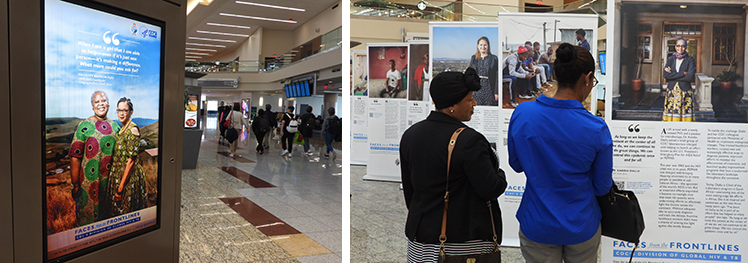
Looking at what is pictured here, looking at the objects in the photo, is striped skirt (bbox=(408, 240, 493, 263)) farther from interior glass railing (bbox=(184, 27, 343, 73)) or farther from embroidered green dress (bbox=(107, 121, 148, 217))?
interior glass railing (bbox=(184, 27, 343, 73))

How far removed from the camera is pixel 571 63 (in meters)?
1.97

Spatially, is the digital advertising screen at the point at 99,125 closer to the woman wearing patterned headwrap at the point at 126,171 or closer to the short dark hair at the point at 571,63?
the woman wearing patterned headwrap at the point at 126,171

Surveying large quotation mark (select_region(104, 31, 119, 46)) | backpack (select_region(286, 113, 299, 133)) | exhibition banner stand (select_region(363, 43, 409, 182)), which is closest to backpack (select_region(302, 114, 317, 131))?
backpack (select_region(286, 113, 299, 133))

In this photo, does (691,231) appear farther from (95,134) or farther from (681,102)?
(95,134)

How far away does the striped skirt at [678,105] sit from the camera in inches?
121

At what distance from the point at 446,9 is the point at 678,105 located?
3952 millimetres

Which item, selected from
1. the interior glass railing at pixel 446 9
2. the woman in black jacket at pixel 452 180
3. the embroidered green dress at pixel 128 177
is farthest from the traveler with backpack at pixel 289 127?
the woman in black jacket at pixel 452 180

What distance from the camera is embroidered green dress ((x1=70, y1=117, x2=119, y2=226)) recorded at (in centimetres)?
254

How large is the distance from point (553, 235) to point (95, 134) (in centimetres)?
235

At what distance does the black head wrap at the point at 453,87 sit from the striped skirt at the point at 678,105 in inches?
71.6

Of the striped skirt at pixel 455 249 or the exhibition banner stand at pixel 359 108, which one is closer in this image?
the striped skirt at pixel 455 249

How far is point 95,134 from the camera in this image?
2.62 metres

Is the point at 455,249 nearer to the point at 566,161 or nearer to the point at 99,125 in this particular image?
the point at 566,161

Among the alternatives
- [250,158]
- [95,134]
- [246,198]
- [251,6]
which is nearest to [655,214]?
[95,134]
